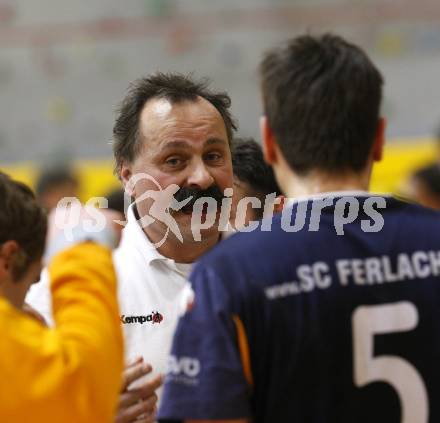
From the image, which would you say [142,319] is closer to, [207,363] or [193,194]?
[193,194]

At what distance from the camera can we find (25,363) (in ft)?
7.32

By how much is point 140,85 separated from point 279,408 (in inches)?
73.1

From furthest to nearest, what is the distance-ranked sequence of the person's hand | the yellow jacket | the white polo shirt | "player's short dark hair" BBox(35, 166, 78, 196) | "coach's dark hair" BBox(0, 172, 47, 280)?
"player's short dark hair" BBox(35, 166, 78, 196) → the white polo shirt → the person's hand → "coach's dark hair" BBox(0, 172, 47, 280) → the yellow jacket

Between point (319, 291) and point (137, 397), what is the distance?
0.96 meters

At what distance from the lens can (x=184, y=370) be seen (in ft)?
7.59

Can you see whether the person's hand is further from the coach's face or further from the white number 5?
the white number 5

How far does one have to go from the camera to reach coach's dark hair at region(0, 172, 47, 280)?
8.13 feet

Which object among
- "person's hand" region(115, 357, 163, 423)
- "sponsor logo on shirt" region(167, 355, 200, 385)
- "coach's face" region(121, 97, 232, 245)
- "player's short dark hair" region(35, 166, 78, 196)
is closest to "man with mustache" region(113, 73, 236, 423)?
"coach's face" region(121, 97, 232, 245)

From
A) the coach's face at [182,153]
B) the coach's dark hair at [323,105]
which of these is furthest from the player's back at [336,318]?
the coach's face at [182,153]

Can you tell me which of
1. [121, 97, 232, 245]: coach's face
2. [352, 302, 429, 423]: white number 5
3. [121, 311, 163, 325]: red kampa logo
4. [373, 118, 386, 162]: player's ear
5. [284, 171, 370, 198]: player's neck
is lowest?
[352, 302, 429, 423]: white number 5

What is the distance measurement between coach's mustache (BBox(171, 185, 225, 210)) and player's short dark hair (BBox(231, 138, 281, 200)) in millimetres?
460

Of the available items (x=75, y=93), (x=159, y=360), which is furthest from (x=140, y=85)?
(x=75, y=93)

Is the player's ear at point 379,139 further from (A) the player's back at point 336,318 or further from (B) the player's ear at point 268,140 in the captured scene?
(B) the player's ear at point 268,140

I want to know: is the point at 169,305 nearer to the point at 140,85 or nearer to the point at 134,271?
the point at 134,271
